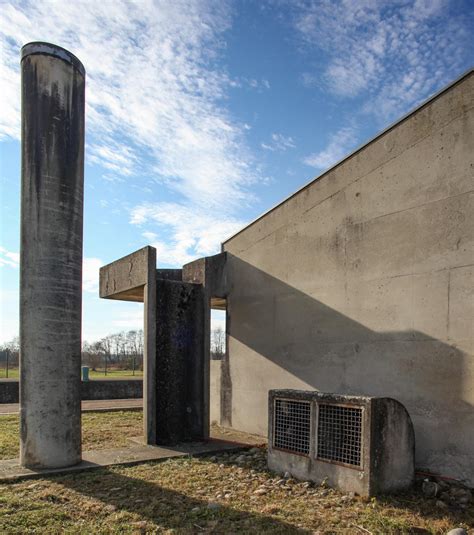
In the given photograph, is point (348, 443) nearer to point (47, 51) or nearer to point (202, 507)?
point (202, 507)

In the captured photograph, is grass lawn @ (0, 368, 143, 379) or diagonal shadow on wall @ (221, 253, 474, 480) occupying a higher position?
diagonal shadow on wall @ (221, 253, 474, 480)

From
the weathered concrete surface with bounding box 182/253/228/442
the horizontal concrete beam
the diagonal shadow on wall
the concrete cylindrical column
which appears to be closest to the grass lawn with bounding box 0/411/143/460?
the concrete cylindrical column

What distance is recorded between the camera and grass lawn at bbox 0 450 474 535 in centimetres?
425

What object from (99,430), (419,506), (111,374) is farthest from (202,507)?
(111,374)

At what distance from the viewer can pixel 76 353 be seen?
21.2ft

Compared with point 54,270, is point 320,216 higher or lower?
higher

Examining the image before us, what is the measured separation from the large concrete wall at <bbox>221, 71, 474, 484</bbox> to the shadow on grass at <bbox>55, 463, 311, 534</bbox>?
106 inches

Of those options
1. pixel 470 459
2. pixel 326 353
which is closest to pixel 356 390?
pixel 326 353

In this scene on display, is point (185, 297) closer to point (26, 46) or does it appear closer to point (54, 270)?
point (54, 270)

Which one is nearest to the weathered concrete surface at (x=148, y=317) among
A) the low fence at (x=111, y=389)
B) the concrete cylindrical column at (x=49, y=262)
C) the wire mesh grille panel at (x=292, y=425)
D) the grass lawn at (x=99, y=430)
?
the grass lawn at (x=99, y=430)

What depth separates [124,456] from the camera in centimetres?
692

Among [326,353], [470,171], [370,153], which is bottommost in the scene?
[326,353]

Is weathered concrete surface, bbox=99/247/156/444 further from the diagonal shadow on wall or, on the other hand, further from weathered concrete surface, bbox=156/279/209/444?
the diagonal shadow on wall

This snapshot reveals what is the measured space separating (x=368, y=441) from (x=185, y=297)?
4.47 meters
